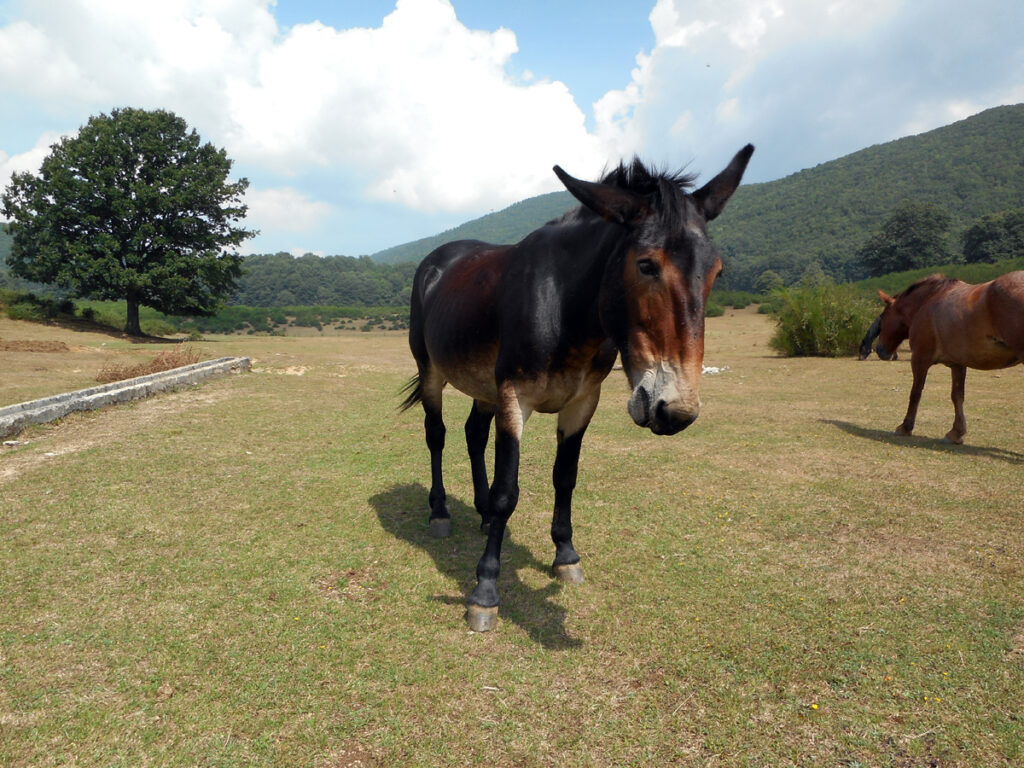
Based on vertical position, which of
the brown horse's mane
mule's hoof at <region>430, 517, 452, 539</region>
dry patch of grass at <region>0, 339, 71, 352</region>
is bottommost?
mule's hoof at <region>430, 517, 452, 539</region>

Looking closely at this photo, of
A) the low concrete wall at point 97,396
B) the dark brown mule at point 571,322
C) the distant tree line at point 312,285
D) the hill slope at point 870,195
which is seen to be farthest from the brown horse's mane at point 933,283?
the distant tree line at point 312,285

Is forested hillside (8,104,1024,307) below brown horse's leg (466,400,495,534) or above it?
above

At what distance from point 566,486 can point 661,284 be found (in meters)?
1.96

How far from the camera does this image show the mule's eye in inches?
95.7

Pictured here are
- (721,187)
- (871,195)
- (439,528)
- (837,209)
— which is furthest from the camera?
(837,209)

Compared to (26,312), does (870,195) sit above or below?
above

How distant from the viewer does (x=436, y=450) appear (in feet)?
16.5

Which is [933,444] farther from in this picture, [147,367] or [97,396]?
[147,367]

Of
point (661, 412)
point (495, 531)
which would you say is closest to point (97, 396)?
point (495, 531)

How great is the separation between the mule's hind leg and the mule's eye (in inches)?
A: 107

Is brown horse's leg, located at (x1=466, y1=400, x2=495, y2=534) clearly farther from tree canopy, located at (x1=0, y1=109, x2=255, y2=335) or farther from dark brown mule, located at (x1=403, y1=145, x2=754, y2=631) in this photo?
tree canopy, located at (x1=0, y1=109, x2=255, y2=335)

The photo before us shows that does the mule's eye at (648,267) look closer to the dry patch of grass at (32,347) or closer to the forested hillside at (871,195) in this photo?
the dry patch of grass at (32,347)

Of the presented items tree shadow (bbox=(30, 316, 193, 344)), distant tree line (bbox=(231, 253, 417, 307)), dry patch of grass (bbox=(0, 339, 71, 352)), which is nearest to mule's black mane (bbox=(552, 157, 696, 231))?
dry patch of grass (bbox=(0, 339, 71, 352))

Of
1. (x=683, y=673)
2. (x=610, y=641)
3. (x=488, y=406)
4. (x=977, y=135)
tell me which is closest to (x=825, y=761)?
(x=683, y=673)
